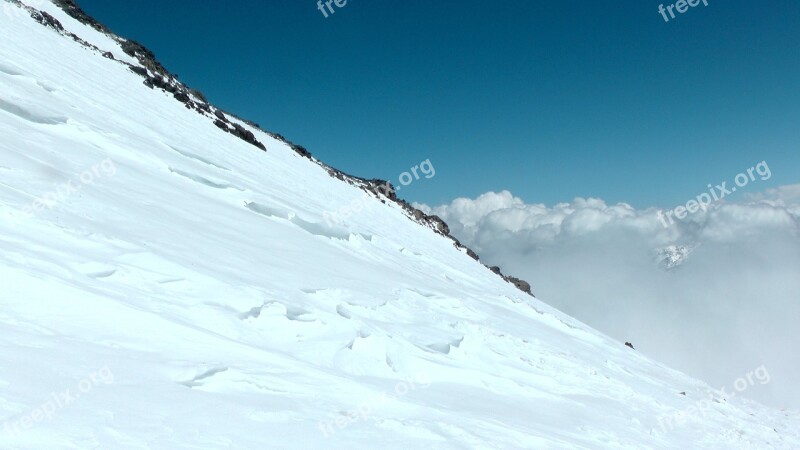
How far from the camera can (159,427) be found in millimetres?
4195

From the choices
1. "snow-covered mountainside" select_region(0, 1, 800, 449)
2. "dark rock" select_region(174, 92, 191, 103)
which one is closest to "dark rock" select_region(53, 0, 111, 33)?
"dark rock" select_region(174, 92, 191, 103)

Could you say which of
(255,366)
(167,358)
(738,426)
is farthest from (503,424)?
(738,426)

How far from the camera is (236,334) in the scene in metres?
6.90

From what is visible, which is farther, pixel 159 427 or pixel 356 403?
pixel 356 403

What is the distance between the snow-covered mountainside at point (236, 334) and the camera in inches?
182

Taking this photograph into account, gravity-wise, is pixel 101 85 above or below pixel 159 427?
Result: above

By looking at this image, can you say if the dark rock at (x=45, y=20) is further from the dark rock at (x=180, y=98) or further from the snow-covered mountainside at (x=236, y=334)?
the snow-covered mountainside at (x=236, y=334)

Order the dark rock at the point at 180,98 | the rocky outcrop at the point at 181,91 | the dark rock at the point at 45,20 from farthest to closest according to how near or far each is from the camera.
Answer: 1. the dark rock at the point at 180,98
2. the rocky outcrop at the point at 181,91
3. the dark rock at the point at 45,20

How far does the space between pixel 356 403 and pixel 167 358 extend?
2335 mm

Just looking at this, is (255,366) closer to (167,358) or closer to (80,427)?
(167,358)

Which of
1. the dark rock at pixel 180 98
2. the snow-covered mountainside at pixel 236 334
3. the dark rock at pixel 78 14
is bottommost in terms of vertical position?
the snow-covered mountainside at pixel 236 334

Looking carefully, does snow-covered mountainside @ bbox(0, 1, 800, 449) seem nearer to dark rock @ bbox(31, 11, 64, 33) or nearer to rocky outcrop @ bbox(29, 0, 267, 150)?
dark rock @ bbox(31, 11, 64, 33)

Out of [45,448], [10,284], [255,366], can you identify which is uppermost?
[10,284]

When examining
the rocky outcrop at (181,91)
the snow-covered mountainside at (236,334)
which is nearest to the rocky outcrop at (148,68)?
the rocky outcrop at (181,91)
